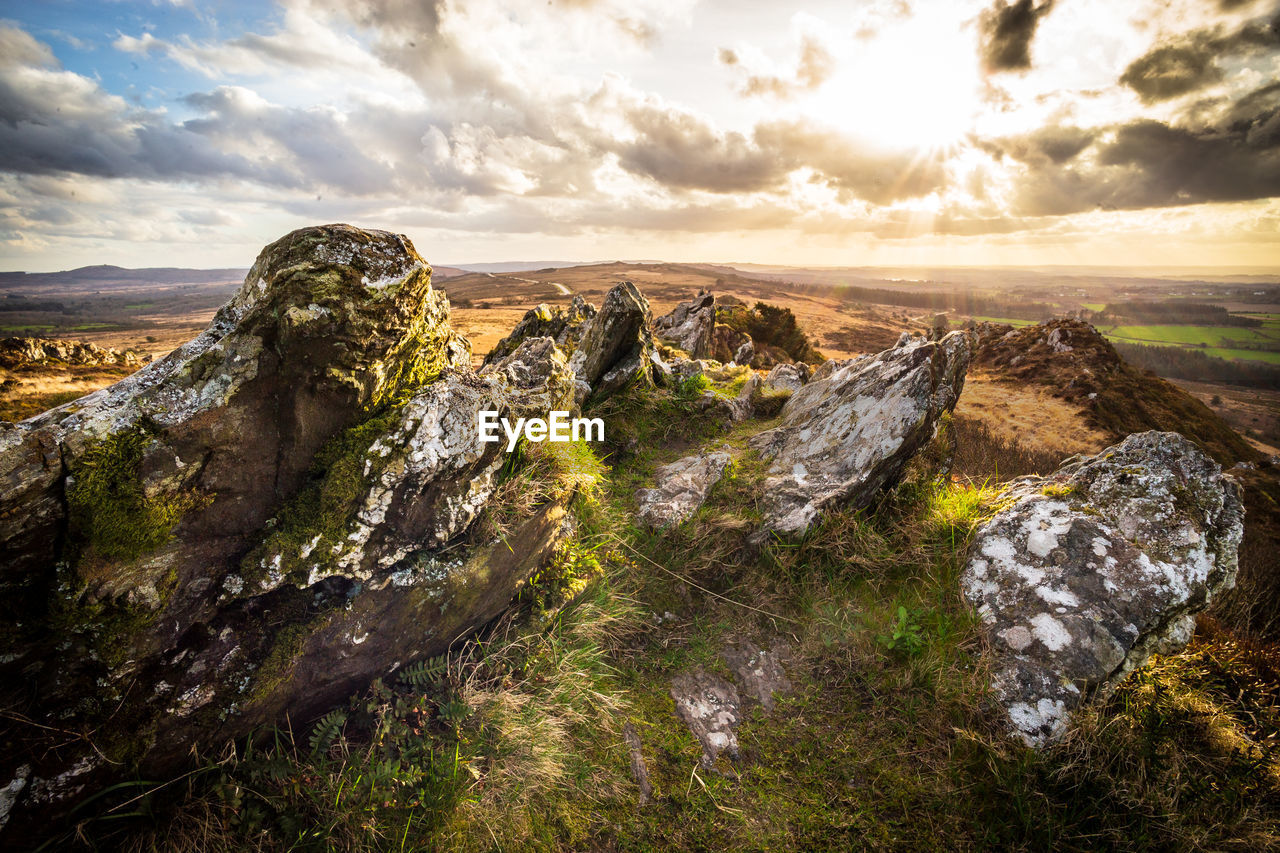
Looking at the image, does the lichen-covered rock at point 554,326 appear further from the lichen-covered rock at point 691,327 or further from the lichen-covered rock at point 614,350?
the lichen-covered rock at point 691,327

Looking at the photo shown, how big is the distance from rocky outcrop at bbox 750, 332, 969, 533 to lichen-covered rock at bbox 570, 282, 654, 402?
256cm

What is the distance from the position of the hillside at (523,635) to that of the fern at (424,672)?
4 centimetres

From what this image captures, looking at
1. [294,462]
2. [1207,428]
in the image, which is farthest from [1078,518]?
[1207,428]

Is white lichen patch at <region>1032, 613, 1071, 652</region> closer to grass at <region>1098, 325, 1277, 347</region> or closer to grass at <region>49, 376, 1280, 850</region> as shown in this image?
grass at <region>49, 376, 1280, 850</region>

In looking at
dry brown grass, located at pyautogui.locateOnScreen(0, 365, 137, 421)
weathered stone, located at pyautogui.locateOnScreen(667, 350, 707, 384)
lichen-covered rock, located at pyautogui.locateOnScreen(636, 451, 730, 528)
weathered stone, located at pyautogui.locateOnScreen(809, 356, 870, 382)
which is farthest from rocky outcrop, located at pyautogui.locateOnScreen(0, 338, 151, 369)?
weathered stone, located at pyautogui.locateOnScreen(809, 356, 870, 382)

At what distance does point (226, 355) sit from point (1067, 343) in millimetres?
38944

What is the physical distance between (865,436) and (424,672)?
5527 mm

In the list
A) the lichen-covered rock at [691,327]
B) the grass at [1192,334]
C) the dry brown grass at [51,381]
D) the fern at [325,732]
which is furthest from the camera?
the grass at [1192,334]

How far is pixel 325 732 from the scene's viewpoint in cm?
348

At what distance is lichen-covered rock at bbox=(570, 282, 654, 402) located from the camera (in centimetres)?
796

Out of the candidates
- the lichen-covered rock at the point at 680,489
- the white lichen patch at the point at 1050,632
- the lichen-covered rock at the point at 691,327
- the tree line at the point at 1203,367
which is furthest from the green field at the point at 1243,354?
the lichen-covered rock at the point at 680,489

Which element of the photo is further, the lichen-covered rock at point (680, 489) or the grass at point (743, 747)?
the lichen-covered rock at point (680, 489)

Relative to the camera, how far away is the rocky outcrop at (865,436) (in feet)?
19.5

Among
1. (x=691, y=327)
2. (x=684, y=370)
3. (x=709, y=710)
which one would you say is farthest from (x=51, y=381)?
(x=709, y=710)
